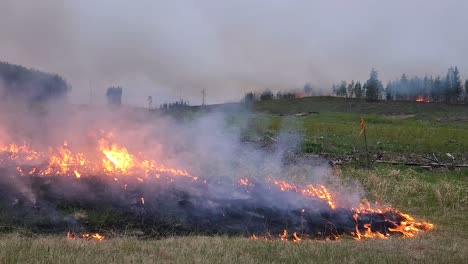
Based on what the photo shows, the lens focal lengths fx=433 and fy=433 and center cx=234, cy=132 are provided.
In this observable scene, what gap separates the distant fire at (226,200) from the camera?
30.8 ft

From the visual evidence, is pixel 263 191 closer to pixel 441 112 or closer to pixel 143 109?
pixel 143 109

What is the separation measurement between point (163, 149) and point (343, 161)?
1226 centimetres

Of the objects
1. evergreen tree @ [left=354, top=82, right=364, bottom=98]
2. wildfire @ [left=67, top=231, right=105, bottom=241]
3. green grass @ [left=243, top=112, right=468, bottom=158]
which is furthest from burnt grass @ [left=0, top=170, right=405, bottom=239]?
evergreen tree @ [left=354, top=82, right=364, bottom=98]

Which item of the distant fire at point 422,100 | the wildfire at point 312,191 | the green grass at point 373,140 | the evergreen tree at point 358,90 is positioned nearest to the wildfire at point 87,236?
the wildfire at point 312,191

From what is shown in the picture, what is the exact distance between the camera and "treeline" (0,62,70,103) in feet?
42.4

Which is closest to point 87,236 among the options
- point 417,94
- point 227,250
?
point 227,250

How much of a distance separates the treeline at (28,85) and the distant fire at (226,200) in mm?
2885

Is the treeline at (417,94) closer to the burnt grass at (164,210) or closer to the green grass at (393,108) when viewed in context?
the green grass at (393,108)

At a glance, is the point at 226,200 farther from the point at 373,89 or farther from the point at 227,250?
the point at 373,89

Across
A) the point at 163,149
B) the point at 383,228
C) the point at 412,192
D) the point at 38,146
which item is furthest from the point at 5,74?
the point at 412,192

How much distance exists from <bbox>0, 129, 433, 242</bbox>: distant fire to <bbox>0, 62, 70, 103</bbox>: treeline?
288 centimetres

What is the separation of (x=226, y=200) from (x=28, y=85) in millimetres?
7740

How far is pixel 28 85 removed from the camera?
13414 mm

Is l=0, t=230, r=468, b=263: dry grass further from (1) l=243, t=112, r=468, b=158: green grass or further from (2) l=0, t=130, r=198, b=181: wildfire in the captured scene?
(1) l=243, t=112, r=468, b=158: green grass
